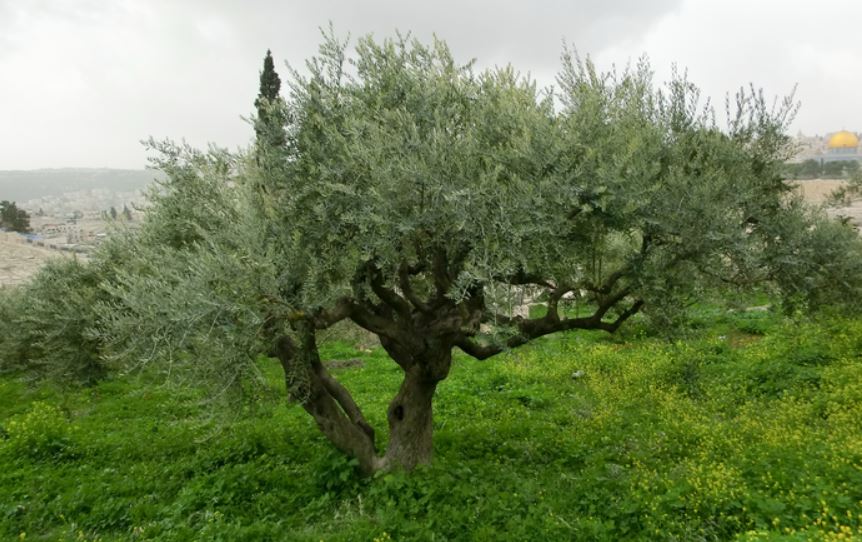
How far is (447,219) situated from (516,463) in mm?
7178

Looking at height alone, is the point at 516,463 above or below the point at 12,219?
below

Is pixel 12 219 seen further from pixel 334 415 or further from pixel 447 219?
pixel 447 219

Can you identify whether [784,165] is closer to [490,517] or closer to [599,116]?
[599,116]

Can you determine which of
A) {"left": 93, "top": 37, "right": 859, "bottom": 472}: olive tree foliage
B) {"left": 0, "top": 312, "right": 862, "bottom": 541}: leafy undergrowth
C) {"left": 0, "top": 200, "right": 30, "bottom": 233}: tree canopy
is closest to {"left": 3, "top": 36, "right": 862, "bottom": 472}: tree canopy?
{"left": 93, "top": 37, "right": 859, "bottom": 472}: olive tree foliage

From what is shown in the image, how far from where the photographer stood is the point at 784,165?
33.3 feet

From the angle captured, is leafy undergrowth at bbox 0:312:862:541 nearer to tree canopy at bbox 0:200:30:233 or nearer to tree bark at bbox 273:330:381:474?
tree bark at bbox 273:330:381:474

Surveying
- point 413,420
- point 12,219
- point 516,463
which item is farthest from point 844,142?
point 12,219

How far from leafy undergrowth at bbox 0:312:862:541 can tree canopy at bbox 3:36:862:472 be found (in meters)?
2.13

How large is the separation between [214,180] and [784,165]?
454 inches

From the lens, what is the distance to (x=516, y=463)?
1223cm

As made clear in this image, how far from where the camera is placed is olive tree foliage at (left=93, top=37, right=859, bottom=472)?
311 inches

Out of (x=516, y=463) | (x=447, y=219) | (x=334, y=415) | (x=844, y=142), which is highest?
(x=844, y=142)

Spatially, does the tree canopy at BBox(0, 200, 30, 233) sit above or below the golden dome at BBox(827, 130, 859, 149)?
below

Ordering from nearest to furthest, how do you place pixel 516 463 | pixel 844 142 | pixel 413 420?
pixel 413 420
pixel 516 463
pixel 844 142
